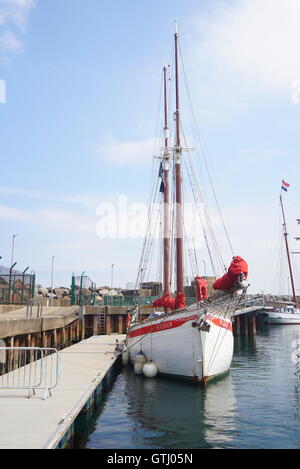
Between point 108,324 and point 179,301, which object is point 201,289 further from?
point 108,324

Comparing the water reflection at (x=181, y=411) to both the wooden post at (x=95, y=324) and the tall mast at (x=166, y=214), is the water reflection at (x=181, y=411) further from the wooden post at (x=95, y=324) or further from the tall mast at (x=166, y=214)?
the wooden post at (x=95, y=324)

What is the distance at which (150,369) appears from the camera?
20953mm

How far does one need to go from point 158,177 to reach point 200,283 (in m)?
16.2

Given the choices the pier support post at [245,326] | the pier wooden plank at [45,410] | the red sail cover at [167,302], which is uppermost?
the red sail cover at [167,302]

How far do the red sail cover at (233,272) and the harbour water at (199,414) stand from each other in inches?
198

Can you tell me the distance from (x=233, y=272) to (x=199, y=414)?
5994 millimetres

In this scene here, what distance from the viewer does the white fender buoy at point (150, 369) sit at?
21.0 metres

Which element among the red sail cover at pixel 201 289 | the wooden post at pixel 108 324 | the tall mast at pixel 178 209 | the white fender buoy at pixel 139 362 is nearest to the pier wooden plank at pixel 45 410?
the white fender buoy at pixel 139 362

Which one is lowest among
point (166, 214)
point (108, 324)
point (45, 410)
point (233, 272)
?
point (45, 410)

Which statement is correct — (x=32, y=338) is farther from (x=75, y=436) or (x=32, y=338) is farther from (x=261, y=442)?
(x=261, y=442)

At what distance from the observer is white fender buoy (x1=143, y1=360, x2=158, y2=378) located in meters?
21.0

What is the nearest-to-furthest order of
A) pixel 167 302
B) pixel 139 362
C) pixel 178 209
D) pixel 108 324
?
1. pixel 139 362
2. pixel 167 302
3. pixel 178 209
4. pixel 108 324

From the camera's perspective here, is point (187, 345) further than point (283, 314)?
No

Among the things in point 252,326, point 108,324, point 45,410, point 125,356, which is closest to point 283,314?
point 252,326
